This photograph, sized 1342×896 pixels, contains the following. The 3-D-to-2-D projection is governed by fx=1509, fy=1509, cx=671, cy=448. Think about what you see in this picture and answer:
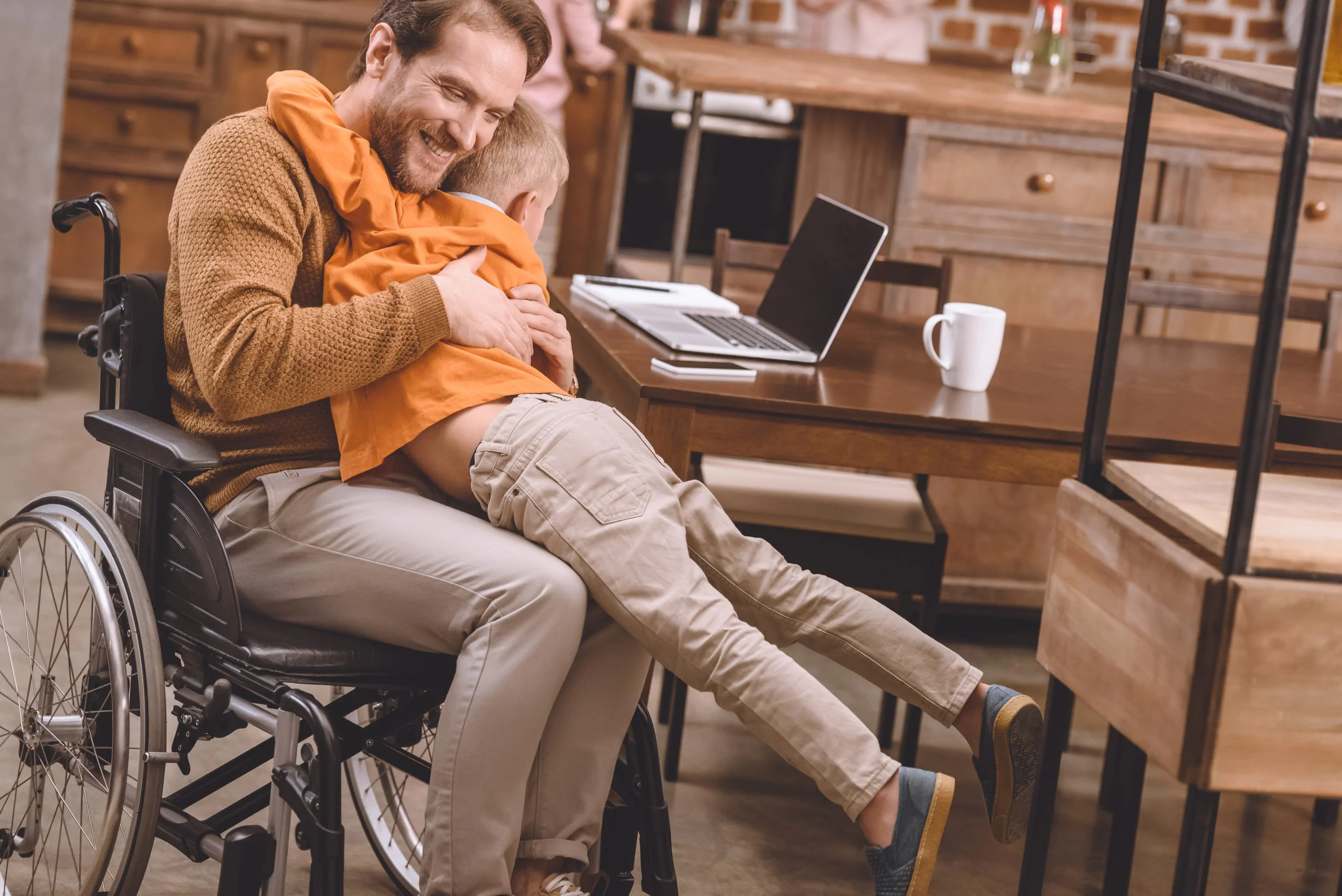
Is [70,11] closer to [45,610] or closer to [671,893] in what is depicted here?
[45,610]

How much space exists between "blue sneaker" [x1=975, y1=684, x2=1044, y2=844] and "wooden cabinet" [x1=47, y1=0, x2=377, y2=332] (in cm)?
345

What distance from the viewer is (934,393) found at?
2.06m

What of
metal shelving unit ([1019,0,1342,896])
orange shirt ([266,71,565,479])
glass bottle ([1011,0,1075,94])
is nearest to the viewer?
metal shelving unit ([1019,0,1342,896])

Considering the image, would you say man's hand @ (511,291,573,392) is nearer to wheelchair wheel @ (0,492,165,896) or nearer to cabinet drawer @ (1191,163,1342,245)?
wheelchair wheel @ (0,492,165,896)

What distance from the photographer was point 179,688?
162 cm

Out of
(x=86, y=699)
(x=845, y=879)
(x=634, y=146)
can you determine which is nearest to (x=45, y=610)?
(x=86, y=699)

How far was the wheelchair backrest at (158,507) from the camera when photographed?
154 centimetres

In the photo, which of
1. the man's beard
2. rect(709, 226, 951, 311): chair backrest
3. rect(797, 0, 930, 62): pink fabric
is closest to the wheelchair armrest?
the man's beard

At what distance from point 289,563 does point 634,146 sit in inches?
138

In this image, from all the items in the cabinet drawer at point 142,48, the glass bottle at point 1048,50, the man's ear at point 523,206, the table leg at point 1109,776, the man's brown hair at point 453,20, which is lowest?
the table leg at point 1109,776

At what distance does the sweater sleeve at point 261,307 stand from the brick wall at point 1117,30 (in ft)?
12.9

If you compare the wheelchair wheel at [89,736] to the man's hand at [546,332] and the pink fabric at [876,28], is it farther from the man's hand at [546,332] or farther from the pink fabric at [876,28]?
the pink fabric at [876,28]

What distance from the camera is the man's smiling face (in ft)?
5.63

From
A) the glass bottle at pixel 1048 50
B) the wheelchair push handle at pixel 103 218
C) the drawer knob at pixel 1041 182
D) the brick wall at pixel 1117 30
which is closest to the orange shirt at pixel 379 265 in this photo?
the wheelchair push handle at pixel 103 218
